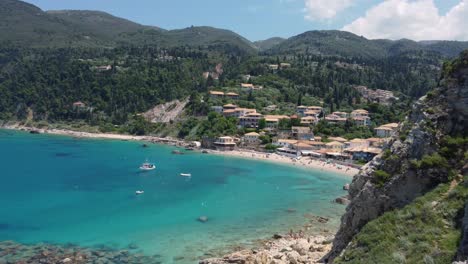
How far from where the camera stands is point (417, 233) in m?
17.8

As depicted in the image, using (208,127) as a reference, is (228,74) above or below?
above

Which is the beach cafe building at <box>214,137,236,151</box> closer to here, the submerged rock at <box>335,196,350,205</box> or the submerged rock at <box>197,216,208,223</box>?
the submerged rock at <box>335,196,350,205</box>

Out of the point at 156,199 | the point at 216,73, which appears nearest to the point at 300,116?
the point at 156,199

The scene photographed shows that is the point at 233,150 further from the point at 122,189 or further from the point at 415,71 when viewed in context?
the point at 415,71

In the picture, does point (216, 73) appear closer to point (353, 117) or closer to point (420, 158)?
point (353, 117)

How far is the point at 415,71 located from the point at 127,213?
6459 inches

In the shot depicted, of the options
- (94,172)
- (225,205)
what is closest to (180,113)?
(94,172)

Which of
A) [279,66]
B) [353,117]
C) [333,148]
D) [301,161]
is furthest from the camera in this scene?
[279,66]

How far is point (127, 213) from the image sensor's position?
40.6m


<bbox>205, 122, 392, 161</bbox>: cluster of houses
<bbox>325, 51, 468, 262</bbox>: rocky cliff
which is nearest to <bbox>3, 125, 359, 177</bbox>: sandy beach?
<bbox>205, 122, 392, 161</bbox>: cluster of houses

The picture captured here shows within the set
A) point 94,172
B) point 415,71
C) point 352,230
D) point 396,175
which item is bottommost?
point 94,172

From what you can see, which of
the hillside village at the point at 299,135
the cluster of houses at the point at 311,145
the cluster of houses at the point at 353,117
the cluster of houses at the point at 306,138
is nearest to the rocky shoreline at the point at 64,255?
the cluster of houses at the point at 306,138

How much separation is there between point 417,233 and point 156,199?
33.6 meters

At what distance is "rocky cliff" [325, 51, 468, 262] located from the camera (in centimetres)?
2047
